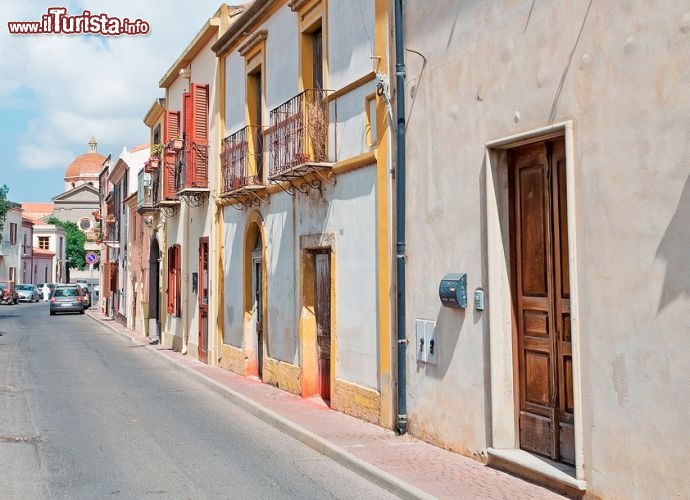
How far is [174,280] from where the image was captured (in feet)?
70.7

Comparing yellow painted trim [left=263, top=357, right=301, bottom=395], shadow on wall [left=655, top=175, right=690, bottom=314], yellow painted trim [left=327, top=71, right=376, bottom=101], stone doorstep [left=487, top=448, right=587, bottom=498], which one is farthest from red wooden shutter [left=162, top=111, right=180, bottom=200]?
shadow on wall [left=655, top=175, right=690, bottom=314]

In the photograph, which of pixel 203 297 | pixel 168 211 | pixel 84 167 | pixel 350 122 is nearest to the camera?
pixel 350 122

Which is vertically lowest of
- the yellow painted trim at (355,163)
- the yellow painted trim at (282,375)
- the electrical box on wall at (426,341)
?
the yellow painted trim at (282,375)

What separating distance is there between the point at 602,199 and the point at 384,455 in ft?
11.4

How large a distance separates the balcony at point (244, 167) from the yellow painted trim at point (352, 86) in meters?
3.11

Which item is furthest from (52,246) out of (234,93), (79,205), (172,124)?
(234,93)

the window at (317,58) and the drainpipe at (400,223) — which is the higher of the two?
the window at (317,58)

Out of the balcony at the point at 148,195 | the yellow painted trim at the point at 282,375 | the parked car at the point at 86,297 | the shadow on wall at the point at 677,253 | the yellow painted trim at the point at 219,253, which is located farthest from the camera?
the parked car at the point at 86,297

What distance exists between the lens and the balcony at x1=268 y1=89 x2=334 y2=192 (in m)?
11.0

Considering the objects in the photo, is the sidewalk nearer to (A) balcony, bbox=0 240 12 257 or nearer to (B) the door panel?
(B) the door panel

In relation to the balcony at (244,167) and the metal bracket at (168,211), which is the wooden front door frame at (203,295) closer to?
the balcony at (244,167)

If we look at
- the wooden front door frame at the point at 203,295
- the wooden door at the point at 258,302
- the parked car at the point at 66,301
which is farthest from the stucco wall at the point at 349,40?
the parked car at the point at 66,301

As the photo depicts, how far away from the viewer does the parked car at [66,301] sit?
1657 inches

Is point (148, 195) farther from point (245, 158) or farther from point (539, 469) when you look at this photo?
point (539, 469)
